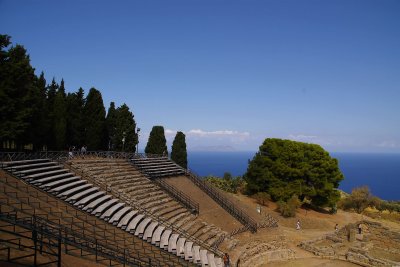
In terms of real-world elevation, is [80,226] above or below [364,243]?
above

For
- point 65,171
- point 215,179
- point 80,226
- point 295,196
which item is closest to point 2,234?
point 80,226

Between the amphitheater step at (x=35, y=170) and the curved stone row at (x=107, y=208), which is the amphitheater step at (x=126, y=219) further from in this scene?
the amphitheater step at (x=35, y=170)

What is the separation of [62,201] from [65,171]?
5.45 metres

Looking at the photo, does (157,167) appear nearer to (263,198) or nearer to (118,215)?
(263,198)

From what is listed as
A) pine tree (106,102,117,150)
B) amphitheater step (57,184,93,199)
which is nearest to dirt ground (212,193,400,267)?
amphitheater step (57,184,93,199)

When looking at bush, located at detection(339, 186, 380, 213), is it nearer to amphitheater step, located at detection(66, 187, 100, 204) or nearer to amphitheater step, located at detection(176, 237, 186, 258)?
amphitheater step, located at detection(176, 237, 186, 258)

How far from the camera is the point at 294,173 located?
44.3 metres

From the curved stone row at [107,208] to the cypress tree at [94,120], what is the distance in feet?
53.2

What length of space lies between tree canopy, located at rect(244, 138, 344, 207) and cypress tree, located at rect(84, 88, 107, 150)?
21.3 meters

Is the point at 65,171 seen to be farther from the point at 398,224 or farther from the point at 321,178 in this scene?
the point at 398,224

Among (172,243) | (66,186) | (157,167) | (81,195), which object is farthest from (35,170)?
(157,167)

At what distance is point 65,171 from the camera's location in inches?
997

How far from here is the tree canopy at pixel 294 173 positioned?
4406 cm

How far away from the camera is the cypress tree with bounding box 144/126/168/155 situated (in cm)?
5044
